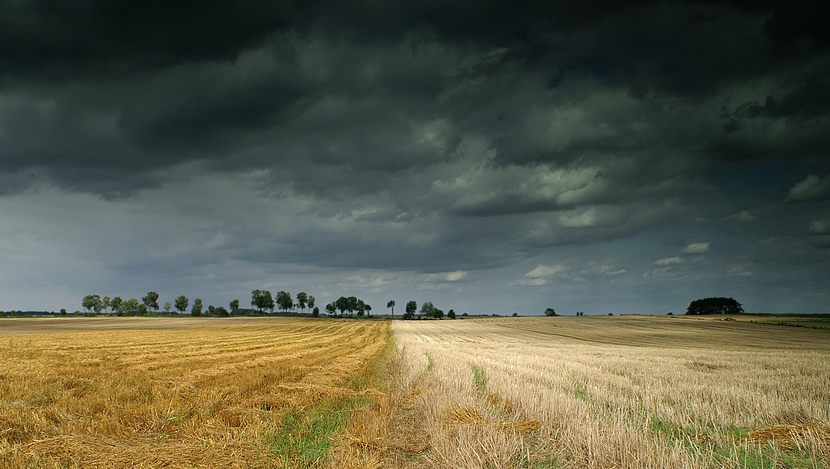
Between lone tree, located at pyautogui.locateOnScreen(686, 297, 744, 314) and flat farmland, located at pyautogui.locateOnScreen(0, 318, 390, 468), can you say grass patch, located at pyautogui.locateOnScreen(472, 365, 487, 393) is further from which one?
lone tree, located at pyautogui.locateOnScreen(686, 297, 744, 314)

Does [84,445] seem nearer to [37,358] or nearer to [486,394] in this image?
[486,394]

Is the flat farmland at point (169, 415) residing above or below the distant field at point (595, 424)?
below

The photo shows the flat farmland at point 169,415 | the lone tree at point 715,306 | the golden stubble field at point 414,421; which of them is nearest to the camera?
the golden stubble field at point 414,421

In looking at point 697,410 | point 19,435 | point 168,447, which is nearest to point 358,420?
point 168,447

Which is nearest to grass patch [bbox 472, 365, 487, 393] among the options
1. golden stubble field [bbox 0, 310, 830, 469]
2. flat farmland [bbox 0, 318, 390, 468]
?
golden stubble field [bbox 0, 310, 830, 469]

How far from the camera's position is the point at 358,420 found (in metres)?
8.64

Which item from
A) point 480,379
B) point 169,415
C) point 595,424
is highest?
point 595,424

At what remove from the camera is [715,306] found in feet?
513

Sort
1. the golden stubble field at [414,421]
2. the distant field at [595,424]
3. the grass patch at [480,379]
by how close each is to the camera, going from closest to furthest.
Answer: the distant field at [595,424] → the golden stubble field at [414,421] → the grass patch at [480,379]

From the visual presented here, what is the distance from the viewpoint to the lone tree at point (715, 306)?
151m

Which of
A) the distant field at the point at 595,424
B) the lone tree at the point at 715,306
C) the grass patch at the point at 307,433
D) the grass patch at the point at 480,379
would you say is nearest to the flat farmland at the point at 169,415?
the grass patch at the point at 307,433

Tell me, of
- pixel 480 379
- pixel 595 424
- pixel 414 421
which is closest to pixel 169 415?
pixel 414 421

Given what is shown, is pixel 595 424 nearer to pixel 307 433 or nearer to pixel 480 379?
pixel 307 433

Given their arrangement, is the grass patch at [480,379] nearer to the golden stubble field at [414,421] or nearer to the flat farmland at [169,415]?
the golden stubble field at [414,421]
